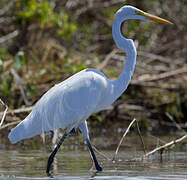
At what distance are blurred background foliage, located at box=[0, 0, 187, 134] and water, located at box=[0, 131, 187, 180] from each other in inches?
77.3

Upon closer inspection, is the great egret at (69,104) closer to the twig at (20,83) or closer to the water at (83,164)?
the water at (83,164)

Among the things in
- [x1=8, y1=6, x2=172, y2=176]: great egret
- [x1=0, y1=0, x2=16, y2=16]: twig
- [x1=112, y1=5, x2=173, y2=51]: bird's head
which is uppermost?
[x1=0, y1=0, x2=16, y2=16]: twig

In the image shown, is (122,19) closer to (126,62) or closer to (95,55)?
(126,62)

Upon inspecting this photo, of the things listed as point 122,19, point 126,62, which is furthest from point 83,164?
point 122,19

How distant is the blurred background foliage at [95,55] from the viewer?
1001 centimetres

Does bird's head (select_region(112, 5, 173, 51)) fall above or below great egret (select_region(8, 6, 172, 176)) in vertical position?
above

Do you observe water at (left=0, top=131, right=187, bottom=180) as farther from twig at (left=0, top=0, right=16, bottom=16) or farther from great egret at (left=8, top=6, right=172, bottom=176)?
twig at (left=0, top=0, right=16, bottom=16)

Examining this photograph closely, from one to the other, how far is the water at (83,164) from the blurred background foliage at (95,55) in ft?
6.44

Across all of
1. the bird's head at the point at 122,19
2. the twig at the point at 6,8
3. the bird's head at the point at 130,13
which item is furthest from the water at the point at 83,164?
the twig at the point at 6,8

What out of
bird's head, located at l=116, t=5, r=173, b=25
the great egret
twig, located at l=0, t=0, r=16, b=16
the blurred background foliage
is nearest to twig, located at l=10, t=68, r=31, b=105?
the blurred background foliage

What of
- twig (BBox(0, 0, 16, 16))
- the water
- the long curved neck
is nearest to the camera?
the water

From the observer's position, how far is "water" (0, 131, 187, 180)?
16.5ft

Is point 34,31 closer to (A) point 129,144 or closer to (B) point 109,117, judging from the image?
(B) point 109,117

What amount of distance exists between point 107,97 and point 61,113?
0.56 meters
